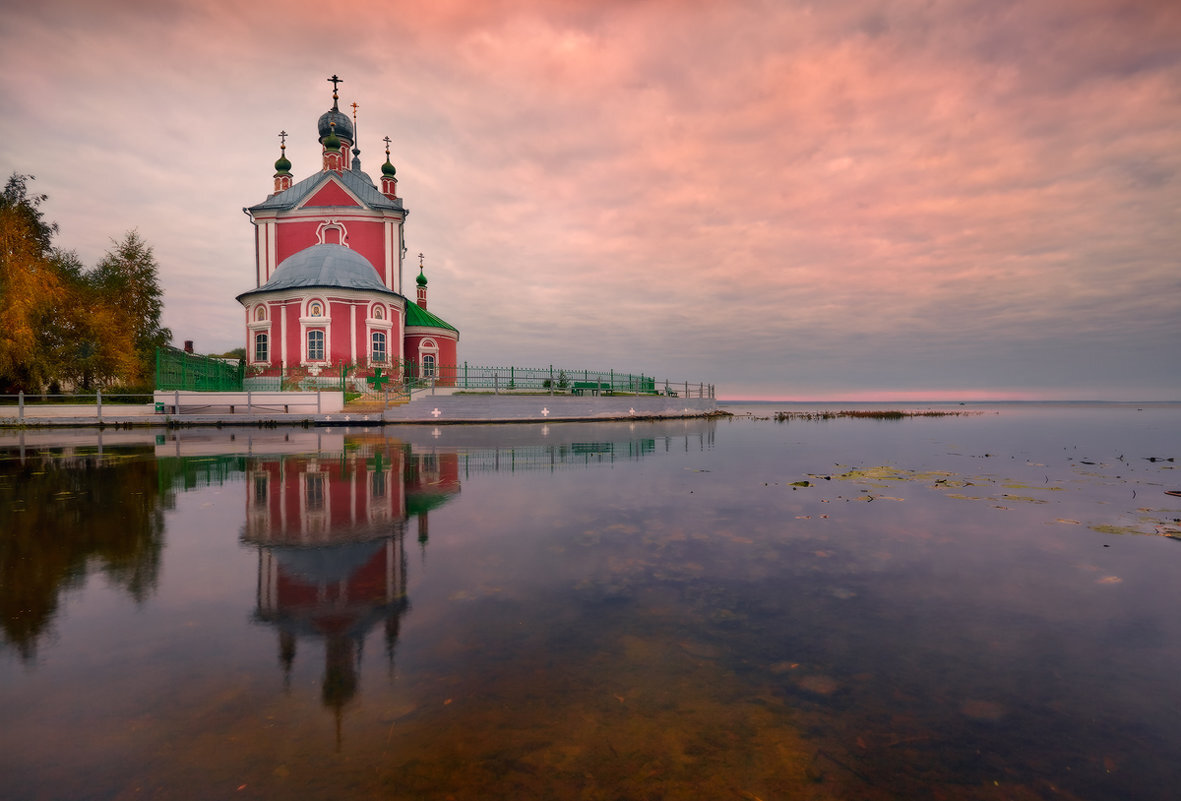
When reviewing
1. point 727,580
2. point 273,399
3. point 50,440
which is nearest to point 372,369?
point 273,399

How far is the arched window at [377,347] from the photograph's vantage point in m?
31.9

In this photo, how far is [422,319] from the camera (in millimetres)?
38094

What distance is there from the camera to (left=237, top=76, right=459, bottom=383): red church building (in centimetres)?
3061

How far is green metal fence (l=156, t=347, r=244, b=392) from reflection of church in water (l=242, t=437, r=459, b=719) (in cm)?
2106

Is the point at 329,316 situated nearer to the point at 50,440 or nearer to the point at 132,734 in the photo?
the point at 50,440

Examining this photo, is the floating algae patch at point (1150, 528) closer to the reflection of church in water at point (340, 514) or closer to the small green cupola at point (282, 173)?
the reflection of church in water at point (340, 514)

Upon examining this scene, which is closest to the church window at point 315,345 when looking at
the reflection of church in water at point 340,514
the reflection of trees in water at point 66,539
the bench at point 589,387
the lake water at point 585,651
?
the bench at point 589,387

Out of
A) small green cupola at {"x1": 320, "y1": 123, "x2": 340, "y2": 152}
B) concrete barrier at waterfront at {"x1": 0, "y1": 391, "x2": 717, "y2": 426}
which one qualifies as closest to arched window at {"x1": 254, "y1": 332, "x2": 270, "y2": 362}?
concrete barrier at waterfront at {"x1": 0, "y1": 391, "x2": 717, "y2": 426}

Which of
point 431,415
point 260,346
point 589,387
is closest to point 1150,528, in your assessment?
point 431,415

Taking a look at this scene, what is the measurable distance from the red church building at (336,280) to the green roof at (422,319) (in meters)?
0.08

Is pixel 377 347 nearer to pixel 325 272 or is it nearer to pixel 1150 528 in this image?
pixel 325 272

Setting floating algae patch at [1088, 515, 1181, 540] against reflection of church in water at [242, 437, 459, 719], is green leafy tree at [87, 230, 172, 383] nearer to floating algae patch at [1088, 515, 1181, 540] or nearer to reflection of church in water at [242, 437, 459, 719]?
reflection of church in water at [242, 437, 459, 719]

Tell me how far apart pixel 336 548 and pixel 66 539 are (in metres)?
2.81

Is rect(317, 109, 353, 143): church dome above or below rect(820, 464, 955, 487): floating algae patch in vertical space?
above
